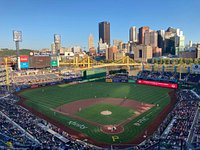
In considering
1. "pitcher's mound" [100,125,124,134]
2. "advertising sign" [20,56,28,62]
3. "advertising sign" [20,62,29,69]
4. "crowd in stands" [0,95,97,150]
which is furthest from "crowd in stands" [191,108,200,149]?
"advertising sign" [20,56,28,62]

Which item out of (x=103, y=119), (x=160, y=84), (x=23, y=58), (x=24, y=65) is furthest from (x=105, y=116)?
(x=23, y=58)

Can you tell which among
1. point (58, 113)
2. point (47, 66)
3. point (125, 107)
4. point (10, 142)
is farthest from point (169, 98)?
point (47, 66)

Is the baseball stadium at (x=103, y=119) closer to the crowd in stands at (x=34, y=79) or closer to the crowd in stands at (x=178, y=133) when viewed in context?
the crowd in stands at (x=178, y=133)

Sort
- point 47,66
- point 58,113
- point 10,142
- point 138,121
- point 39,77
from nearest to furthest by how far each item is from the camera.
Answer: point 10,142 → point 138,121 → point 58,113 → point 39,77 → point 47,66

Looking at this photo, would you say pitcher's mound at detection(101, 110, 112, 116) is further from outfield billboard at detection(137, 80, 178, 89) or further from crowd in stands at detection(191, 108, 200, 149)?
outfield billboard at detection(137, 80, 178, 89)

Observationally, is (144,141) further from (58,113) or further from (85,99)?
(85,99)

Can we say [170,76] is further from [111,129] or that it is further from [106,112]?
[111,129]
